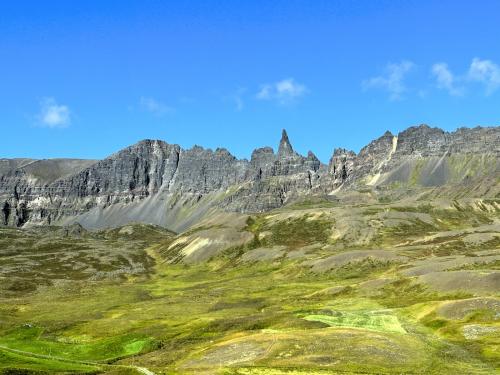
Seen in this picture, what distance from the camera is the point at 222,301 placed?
162 metres

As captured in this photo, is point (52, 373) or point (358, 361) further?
point (358, 361)

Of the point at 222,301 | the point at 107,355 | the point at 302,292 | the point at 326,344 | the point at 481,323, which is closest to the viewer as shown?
the point at 326,344

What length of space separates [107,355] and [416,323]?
55.6 metres

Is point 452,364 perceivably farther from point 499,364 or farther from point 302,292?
point 302,292

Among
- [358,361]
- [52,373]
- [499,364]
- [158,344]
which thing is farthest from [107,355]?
[499,364]

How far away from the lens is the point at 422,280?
151750mm

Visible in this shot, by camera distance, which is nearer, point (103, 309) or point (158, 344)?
point (158, 344)

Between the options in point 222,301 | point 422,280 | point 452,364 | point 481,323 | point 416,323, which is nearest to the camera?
point 452,364

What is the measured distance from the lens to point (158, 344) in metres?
98.2

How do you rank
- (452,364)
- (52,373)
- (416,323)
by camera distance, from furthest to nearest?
(416,323), (452,364), (52,373)

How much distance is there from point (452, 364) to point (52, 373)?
49.4m

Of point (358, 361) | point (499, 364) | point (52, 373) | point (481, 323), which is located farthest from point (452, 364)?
point (52, 373)

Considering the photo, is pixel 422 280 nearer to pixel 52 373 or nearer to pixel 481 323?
pixel 481 323

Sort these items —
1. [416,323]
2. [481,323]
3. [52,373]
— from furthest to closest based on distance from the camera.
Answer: [416,323] → [481,323] → [52,373]
